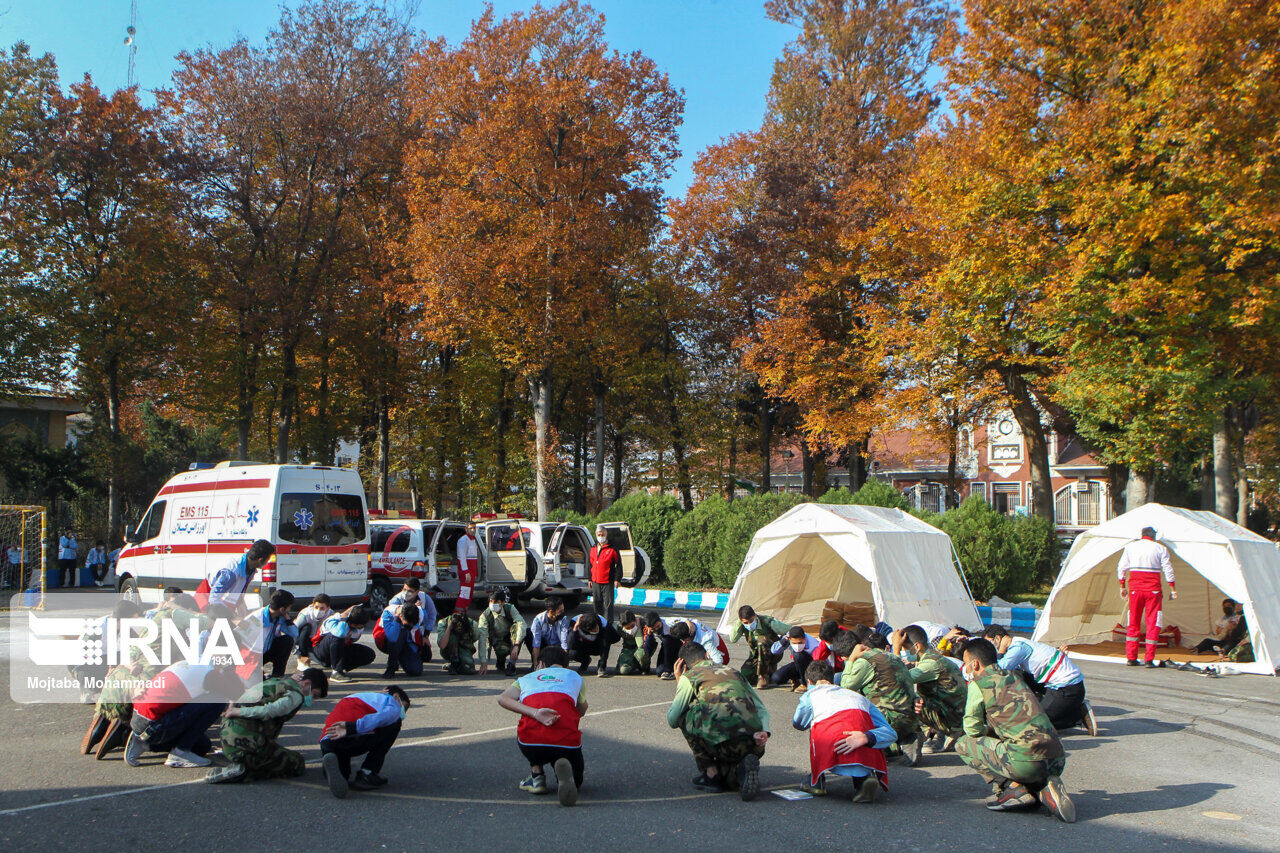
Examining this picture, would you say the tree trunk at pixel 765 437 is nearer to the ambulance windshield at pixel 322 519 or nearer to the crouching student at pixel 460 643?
the ambulance windshield at pixel 322 519

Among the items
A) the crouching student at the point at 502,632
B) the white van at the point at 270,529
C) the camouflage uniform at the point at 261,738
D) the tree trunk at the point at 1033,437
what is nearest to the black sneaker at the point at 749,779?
the camouflage uniform at the point at 261,738

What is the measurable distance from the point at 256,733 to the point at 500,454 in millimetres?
27939

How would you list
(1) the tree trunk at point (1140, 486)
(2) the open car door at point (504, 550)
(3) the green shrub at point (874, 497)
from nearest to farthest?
(2) the open car door at point (504, 550)
(1) the tree trunk at point (1140, 486)
(3) the green shrub at point (874, 497)

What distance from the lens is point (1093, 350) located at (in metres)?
18.3

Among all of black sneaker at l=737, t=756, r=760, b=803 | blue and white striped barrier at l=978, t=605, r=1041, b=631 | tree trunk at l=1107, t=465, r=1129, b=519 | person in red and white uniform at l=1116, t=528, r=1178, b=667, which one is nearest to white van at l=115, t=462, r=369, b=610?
black sneaker at l=737, t=756, r=760, b=803

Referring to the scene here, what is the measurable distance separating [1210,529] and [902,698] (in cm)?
810

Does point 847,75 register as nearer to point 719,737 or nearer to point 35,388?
point 35,388

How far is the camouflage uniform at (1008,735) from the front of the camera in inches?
248

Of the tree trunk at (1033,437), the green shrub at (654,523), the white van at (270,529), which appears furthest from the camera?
the green shrub at (654,523)

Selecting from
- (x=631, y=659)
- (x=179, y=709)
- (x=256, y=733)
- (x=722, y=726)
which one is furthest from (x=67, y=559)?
(x=722, y=726)

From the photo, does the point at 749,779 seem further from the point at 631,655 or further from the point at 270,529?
the point at 270,529

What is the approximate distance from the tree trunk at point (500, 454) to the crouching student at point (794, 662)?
23754 mm

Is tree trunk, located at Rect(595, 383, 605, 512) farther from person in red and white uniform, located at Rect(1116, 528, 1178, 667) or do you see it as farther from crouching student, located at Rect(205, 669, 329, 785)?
crouching student, located at Rect(205, 669, 329, 785)

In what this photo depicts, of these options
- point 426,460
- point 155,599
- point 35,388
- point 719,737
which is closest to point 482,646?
point 719,737
